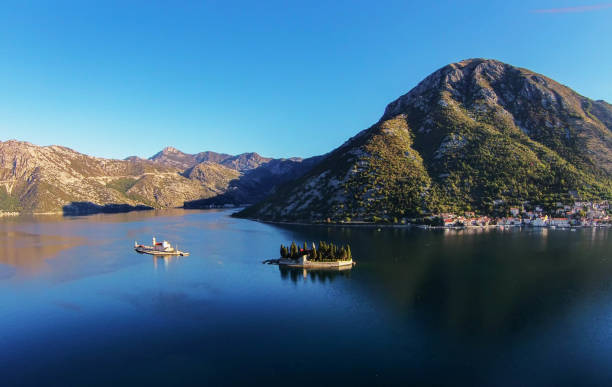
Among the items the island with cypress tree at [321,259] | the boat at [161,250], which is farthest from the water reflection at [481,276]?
the boat at [161,250]

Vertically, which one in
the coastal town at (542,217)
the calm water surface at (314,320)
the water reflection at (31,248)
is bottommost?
the calm water surface at (314,320)

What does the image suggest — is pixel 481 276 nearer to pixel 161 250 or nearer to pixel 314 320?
pixel 314 320

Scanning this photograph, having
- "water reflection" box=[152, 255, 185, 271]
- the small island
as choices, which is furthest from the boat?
the small island

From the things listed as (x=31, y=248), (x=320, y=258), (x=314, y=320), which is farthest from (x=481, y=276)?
(x=31, y=248)

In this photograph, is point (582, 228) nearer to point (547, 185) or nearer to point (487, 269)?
point (547, 185)

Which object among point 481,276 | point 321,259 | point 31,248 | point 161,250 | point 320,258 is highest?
point 320,258

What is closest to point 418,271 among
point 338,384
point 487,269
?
point 487,269

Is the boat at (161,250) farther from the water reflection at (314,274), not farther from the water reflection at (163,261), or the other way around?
the water reflection at (314,274)
